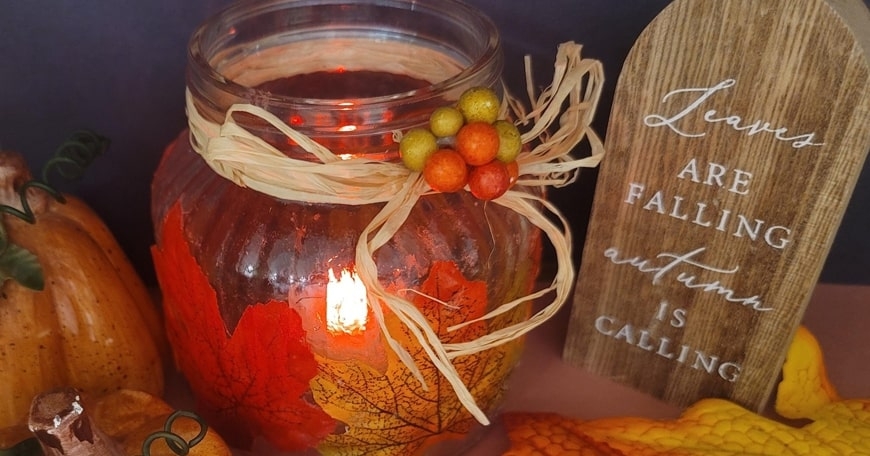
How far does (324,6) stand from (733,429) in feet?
1.26

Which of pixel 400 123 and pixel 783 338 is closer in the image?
pixel 400 123

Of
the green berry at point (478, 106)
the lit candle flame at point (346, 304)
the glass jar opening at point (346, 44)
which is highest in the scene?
the glass jar opening at point (346, 44)

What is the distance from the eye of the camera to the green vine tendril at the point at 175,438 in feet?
1.27

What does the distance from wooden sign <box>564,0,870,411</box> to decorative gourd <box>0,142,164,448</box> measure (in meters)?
0.31

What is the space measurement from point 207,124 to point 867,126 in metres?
0.35

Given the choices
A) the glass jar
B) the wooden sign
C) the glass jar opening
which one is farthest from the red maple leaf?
the wooden sign

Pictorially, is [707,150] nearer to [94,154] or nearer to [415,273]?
[415,273]

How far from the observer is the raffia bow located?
1.21ft

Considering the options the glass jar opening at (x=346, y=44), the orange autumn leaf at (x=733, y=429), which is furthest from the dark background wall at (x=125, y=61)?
the orange autumn leaf at (x=733, y=429)

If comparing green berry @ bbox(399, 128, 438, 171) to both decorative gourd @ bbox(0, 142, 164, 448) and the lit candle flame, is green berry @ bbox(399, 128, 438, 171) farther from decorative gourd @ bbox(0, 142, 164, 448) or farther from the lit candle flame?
decorative gourd @ bbox(0, 142, 164, 448)

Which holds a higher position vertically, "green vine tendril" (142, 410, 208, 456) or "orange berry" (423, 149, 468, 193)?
"orange berry" (423, 149, 468, 193)

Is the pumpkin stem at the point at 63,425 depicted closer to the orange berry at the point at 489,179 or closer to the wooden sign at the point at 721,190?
the orange berry at the point at 489,179

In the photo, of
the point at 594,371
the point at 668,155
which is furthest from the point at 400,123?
the point at 594,371

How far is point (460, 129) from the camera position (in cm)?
36
